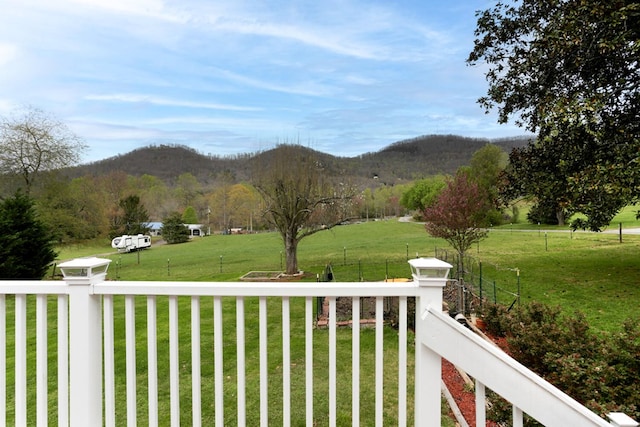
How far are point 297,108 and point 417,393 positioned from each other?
21154 millimetres

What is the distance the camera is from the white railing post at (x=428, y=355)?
4.38 ft

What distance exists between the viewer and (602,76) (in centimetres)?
703

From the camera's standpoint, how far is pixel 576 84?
7.36 metres

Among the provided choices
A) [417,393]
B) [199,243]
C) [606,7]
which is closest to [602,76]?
[606,7]

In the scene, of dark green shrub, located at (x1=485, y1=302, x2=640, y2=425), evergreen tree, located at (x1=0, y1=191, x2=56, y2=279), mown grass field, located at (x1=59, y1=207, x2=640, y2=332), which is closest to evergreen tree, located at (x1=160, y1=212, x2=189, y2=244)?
mown grass field, located at (x1=59, y1=207, x2=640, y2=332)

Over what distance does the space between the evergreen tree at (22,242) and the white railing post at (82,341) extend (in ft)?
36.7

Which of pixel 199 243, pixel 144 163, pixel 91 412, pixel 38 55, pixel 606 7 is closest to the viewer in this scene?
pixel 91 412

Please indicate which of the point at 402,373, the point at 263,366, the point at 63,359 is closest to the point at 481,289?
the point at 402,373

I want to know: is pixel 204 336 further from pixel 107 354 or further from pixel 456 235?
pixel 456 235

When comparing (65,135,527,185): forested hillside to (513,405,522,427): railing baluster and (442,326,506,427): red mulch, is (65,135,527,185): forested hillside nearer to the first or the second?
(442,326,506,427): red mulch

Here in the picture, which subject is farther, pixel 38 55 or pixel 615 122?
pixel 38 55

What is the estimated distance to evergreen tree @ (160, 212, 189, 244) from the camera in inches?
1134

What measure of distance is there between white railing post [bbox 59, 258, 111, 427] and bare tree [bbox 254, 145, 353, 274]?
10.5 metres

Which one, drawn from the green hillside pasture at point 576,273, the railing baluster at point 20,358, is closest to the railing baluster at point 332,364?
the railing baluster at point 20,358
